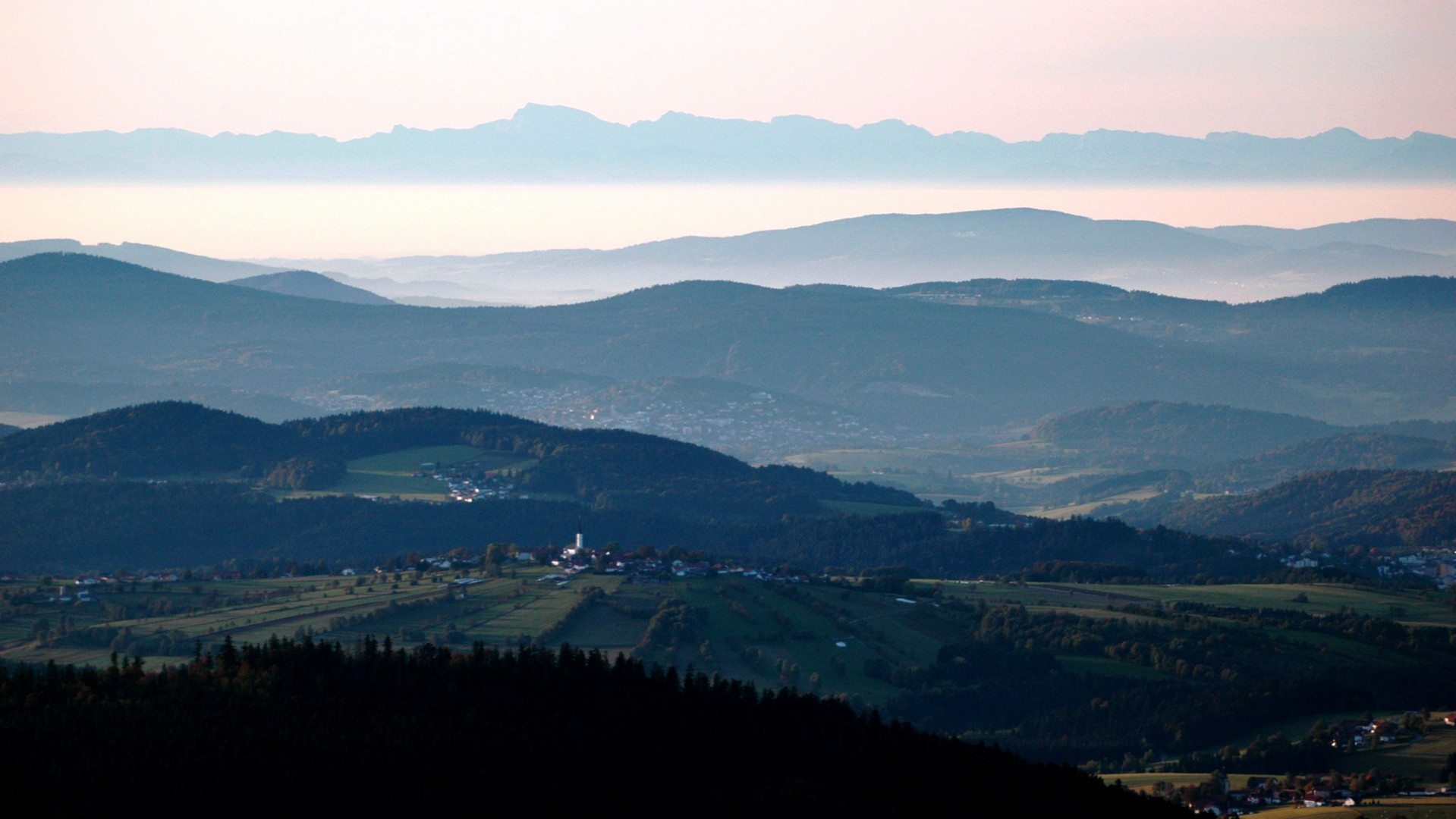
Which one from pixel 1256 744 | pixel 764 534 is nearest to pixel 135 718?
pixel 1256 744

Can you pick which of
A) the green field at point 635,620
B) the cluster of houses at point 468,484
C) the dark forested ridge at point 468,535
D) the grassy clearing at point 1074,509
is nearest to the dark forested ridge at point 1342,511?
the grassy clearing at point 1074,509

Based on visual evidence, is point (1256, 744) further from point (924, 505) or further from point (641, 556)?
point (924, 505)

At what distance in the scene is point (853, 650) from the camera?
300 feet

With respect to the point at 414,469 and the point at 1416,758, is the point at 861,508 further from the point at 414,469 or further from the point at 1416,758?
the point at 1416,758

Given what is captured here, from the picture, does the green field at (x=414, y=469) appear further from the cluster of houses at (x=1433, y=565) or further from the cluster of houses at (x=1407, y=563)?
the cluster of houses at (x=1433, y=565)

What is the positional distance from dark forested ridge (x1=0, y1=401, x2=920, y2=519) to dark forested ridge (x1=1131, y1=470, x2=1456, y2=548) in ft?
106

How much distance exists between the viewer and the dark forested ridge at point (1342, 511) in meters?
147

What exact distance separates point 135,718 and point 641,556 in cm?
5668

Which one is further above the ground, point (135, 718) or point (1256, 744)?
point (135, 718)

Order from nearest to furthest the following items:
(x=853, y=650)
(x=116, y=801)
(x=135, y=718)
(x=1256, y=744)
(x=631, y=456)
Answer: (x=116, y=801), (x=135, y=718), (x=1256, y=744), (x=853, y=650), (x=631, y=456)

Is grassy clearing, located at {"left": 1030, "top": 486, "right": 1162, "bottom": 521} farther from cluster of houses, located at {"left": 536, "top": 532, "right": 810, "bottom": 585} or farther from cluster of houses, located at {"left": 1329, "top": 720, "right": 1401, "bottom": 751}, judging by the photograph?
cluster of houses, located at {"left": 1329, "top": 720, "right": 1401, "bottom": 751}

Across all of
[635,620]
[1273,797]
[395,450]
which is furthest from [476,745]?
[395,450]

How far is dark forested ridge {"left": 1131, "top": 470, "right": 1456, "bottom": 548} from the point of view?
147 meters

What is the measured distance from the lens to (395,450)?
162500 mm
